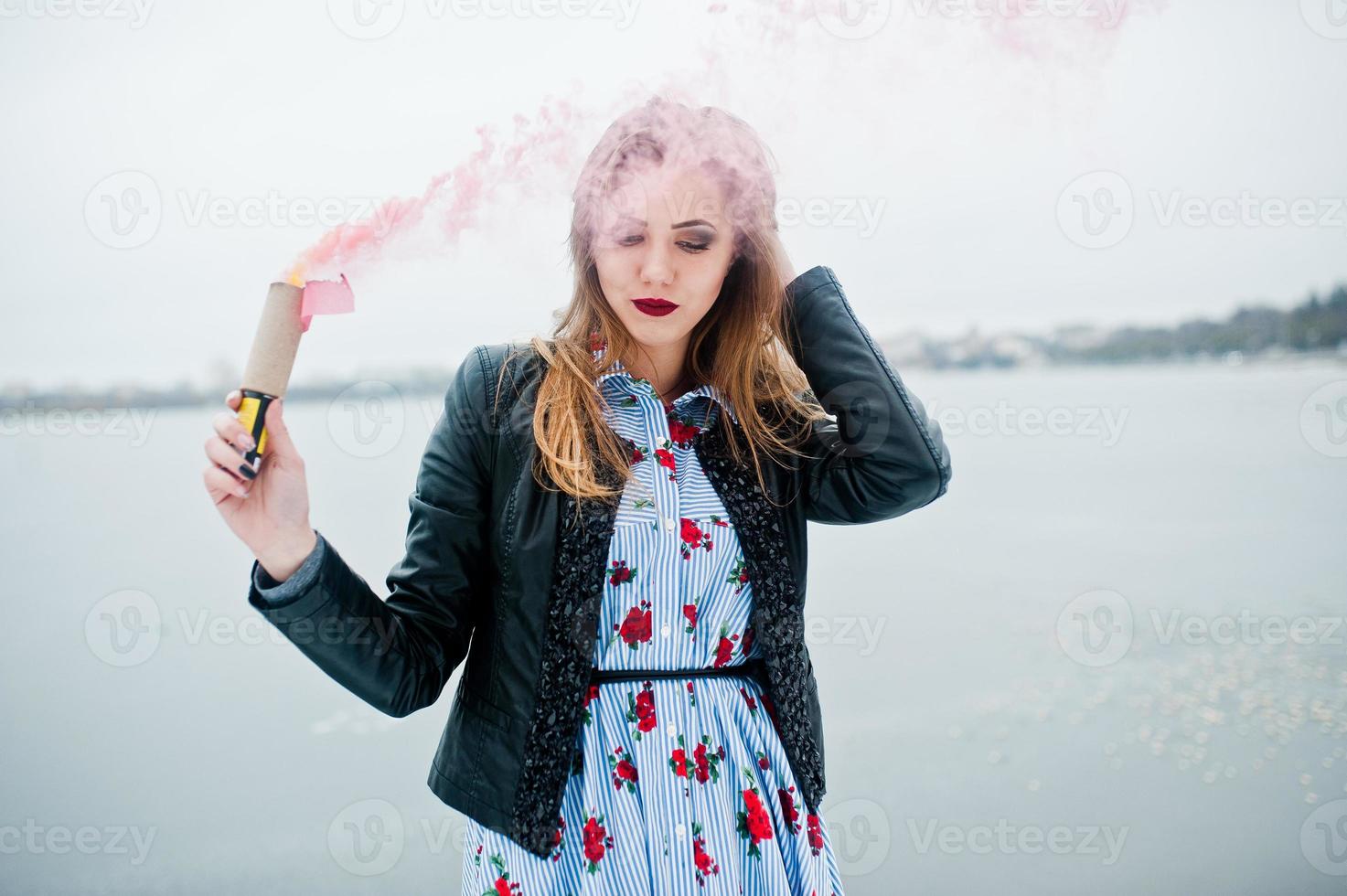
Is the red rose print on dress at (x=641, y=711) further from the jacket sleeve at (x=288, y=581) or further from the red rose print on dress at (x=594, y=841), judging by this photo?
the jacket sleeve at (x=288, y=581)

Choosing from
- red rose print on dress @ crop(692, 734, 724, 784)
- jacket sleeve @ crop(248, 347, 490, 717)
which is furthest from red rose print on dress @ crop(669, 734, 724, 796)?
jacket sleeve @ crop(248, 347, 490, 717)

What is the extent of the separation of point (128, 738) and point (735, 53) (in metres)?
2.16

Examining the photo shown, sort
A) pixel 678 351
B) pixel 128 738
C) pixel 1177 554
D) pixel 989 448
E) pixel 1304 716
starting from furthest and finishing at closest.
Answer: pixel 989 448, pixel 1177 554, pixel 1304 716, pixel 128 738, pixel 678 351

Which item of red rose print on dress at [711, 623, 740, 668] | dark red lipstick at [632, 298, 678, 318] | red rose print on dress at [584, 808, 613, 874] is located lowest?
red rose print on dress at [584, 808, 613, 874]

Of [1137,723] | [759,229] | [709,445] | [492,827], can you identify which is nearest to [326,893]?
[492,827]

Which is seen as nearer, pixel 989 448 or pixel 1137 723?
pixel 1137 723

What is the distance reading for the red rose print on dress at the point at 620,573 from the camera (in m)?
0.93

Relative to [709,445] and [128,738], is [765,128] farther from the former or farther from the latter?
[128,738]

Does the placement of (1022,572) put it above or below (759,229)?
below

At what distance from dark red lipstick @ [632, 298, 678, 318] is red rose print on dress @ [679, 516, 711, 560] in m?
0.24

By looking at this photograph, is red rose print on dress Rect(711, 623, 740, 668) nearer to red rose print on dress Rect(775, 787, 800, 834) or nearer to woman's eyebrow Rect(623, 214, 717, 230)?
red rose print on dress Rect(775, 787, 800, 834)

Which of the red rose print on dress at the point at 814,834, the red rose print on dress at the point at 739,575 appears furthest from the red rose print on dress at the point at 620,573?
the red rose print on dress at the point at 814,834

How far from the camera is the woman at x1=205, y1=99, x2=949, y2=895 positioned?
89 cm

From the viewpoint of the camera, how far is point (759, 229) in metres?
1.09
